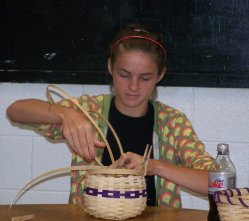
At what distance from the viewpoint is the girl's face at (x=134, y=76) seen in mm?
1730

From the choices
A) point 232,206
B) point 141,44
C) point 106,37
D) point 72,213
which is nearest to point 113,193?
point 72,213

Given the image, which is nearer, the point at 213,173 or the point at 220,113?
the point at 213,173

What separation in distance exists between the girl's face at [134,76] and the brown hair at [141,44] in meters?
0.02

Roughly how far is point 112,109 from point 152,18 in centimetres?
48

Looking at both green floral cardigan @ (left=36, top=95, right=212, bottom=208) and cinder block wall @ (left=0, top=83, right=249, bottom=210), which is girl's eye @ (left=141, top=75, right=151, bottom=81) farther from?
cinder block wall @ (left=0, top=83, right=249, bottom=210)

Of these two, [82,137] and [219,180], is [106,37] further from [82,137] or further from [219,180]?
[219,180]

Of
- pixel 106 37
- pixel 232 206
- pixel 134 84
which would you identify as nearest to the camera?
pixel 232 206

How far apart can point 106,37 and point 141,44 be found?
43cm

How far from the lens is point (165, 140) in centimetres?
185

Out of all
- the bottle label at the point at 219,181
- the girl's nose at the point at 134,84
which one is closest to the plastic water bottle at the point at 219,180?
the bottle label at the point at 219,181

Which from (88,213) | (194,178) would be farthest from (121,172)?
(194,178)

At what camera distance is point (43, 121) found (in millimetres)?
1542

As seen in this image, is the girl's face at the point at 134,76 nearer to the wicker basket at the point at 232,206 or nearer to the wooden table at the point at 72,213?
the wooden table at the point at 72,213

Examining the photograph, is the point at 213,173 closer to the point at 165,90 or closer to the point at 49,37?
the point at 165,90
